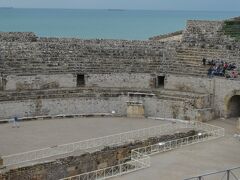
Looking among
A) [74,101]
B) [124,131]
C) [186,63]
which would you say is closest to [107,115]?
[74,101]

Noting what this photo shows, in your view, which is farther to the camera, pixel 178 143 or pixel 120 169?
pixel 178 143

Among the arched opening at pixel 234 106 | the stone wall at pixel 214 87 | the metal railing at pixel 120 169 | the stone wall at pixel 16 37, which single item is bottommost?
the metal railing at pixel 120 169

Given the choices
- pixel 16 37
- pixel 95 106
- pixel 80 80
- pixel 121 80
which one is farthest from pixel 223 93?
pixel 16 37

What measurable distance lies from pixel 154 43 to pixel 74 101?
6471mm

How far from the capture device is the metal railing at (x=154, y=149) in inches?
725

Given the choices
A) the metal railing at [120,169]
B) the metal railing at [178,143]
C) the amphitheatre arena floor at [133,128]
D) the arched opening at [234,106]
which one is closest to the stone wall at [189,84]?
the arched opening at [234,106]

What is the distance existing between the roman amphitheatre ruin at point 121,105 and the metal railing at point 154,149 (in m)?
0.05

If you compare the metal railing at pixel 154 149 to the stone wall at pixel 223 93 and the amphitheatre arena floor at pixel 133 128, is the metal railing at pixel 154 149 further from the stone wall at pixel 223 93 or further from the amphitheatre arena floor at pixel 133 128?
the stone wall at pixel 223 93

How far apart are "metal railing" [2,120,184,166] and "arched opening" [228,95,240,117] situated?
3366 millimetres

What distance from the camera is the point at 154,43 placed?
2958 centimetres

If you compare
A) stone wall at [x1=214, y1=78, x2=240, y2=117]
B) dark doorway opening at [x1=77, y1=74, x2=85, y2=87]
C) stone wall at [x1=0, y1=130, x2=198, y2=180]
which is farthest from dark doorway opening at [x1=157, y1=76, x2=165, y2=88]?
stone wall at [x1=0, y1=130, x2=198, y2=180]

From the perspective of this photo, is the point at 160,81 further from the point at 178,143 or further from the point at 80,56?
the point at 178,143

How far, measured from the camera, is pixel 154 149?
2072 cm

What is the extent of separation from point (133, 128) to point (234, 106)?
6223mm
